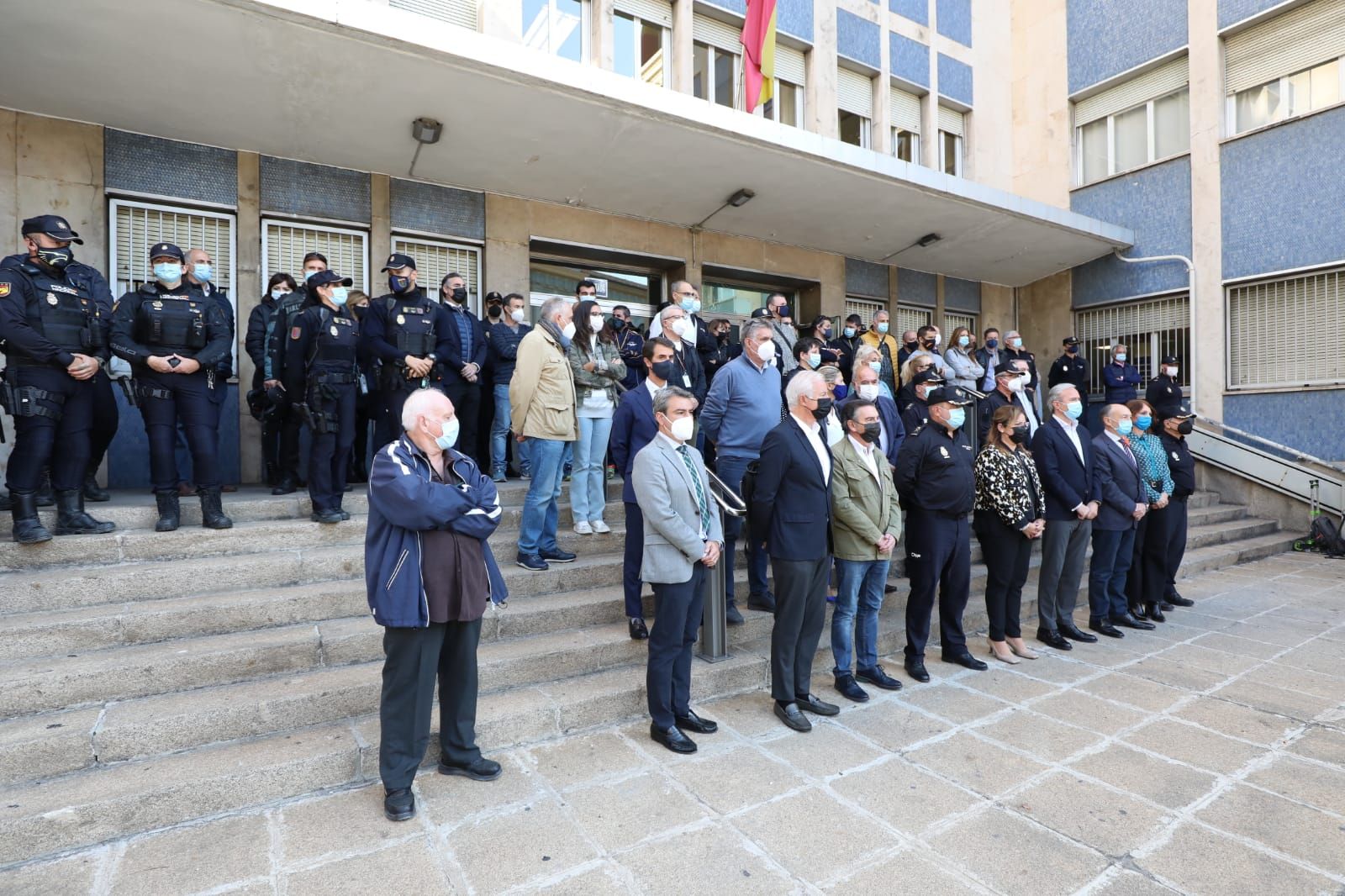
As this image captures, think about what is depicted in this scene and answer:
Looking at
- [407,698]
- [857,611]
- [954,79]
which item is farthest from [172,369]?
[954,79]

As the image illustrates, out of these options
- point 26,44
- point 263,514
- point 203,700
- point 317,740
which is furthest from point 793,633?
point 26,44

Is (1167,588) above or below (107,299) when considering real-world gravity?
below

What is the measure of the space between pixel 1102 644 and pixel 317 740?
5.49 m

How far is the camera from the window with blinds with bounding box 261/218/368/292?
295 inches

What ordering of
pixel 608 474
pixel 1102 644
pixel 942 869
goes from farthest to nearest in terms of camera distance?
1. pixel 608 474
2. pixel 1102 644
3. pixel 942 869

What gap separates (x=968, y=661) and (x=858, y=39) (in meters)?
10.6

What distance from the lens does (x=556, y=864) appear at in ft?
8.67

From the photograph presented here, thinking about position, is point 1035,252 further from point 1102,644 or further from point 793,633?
point 793,633

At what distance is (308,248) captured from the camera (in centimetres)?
771

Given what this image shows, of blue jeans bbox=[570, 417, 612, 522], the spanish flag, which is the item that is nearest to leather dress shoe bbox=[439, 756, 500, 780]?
blue jeans bbox=[570, 417, 612, 522]

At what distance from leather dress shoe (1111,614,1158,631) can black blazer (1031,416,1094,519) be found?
137cm

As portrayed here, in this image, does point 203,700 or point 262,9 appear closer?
point 203,700

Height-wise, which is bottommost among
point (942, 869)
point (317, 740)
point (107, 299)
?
point (942, 869)

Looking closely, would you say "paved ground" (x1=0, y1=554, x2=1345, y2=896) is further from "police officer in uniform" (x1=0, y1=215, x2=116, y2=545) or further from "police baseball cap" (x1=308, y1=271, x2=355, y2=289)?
"police baseball cap" (x1=308, y1=271, x2=355, y2=289)
